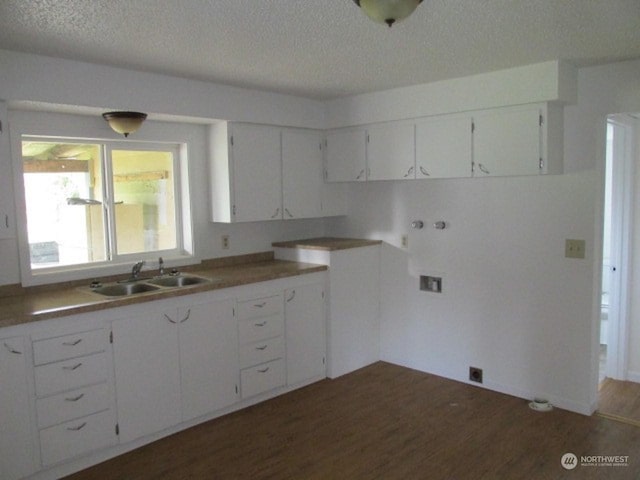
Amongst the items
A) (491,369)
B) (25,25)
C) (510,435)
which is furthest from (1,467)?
(491,369)

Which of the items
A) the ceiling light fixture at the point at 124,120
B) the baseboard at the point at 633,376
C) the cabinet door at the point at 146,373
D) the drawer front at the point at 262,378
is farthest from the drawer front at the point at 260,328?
the baseboard at the point at 633,376

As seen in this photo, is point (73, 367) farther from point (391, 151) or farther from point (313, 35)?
point (391, 151)

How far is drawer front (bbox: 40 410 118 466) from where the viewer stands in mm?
2797

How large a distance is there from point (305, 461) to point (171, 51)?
96.2 inches

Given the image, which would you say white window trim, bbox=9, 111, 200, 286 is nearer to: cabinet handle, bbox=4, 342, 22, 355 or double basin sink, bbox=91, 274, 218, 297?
double basin sink, bbox=91, 274, 218, 297

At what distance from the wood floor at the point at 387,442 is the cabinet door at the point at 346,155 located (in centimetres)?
180

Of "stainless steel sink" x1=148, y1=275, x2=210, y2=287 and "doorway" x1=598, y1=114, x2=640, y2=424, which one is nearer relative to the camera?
"stainless steel sink" x1=148, y1=275, x2=210, y2=287

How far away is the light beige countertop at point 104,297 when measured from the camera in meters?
2.77

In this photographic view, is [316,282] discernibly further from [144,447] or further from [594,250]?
[594,250]

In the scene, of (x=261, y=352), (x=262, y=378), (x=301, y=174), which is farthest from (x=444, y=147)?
(x=262, y=378)

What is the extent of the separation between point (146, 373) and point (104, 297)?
0.53m

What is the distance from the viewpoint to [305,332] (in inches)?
160

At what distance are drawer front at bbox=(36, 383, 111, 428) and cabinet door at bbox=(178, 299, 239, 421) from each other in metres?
0.51

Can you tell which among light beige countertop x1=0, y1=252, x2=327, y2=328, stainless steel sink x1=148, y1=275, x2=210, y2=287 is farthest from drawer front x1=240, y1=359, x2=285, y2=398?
stainless steel sink x1=148, y1=275, x2=210, y2=287
